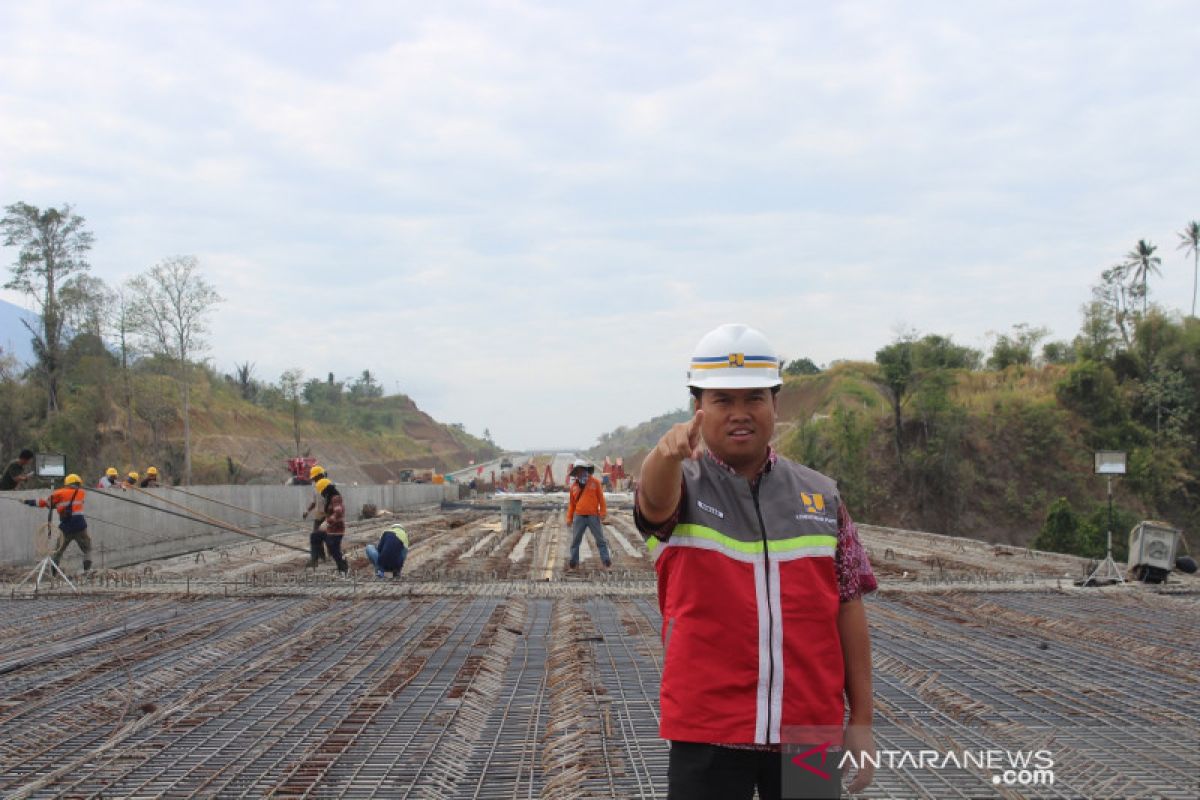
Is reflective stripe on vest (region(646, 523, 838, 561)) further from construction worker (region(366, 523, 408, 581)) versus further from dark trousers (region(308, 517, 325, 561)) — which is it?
dark trousers (region(308, 517, 325, 561))

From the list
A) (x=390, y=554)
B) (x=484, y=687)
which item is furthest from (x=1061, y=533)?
(x=484, y=687)

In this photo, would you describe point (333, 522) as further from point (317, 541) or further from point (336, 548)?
point (317, 541)

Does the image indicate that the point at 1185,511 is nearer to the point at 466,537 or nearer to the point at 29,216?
the point at 466,537

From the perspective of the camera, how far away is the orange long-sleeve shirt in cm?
1058

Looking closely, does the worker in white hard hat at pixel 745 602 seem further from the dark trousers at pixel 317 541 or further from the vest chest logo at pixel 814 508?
the dark trousers at pixel 317 541

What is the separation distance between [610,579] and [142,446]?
1400 inches

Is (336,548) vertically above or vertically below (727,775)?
below

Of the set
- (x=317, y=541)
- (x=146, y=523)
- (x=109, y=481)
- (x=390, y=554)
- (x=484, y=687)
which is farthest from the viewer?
A: (x=109, y=481)

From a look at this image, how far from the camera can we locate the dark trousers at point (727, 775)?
1882 millimetres

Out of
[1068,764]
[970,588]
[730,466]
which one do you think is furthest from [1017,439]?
[730,466]

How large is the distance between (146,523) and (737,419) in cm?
1491

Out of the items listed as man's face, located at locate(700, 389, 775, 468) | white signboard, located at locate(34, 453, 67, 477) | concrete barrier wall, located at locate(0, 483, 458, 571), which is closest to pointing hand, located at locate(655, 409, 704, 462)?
man's face, located at locate(700, 389, 775, 468)

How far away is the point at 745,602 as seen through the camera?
1.93m

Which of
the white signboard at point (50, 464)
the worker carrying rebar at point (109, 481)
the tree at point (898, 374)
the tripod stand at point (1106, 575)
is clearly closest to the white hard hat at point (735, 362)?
the tripod stand at point (1106, 575)
